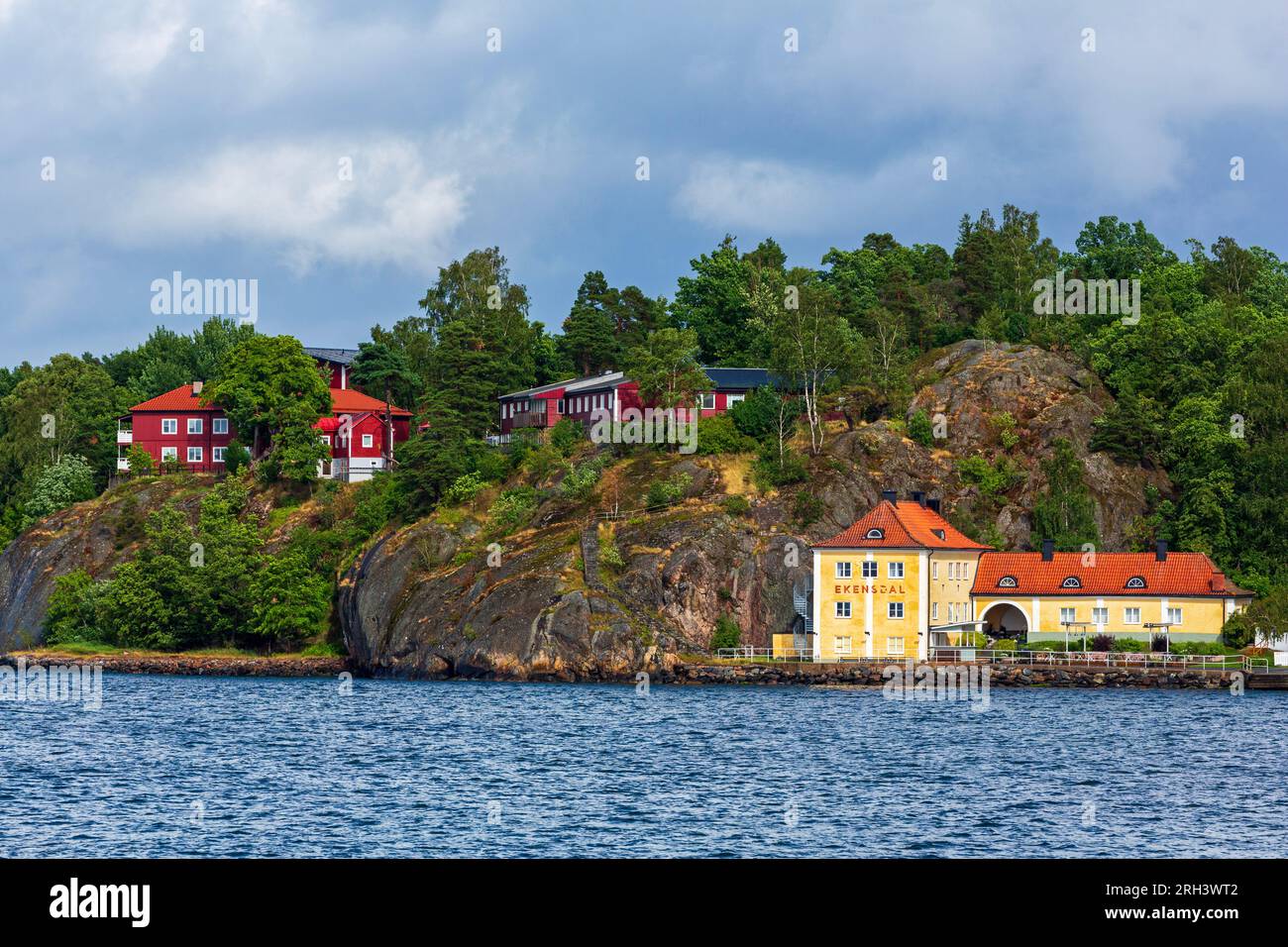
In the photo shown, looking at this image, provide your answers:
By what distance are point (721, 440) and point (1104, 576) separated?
30.2 meters

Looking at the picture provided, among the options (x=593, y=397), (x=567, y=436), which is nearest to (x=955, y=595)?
(x=567, y=436)

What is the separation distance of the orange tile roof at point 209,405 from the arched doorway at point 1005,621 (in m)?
62.7

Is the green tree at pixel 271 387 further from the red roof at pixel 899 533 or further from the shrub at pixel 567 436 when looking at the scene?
the red roof at pixel 899 533

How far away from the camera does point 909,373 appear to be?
130000 millimetres

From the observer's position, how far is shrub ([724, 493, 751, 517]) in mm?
107812

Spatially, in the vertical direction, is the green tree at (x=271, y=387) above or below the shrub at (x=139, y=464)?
above

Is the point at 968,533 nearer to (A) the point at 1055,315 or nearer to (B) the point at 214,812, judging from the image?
(A) the point at 1055,315

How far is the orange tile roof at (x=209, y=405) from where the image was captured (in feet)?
471

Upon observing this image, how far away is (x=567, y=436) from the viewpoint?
127312 millimetres

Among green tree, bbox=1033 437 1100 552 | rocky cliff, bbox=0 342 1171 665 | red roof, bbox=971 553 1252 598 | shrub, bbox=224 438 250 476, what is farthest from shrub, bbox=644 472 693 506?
shrub, bbox=224 438 250 476

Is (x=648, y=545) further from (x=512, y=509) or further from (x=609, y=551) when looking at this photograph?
(x=512, y=509)

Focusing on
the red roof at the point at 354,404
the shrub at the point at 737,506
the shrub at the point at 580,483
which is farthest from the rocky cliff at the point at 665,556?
the red roof at the point at 354,404

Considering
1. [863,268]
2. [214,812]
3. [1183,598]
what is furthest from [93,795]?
[863,268]

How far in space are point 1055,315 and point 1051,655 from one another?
56.0 meters
